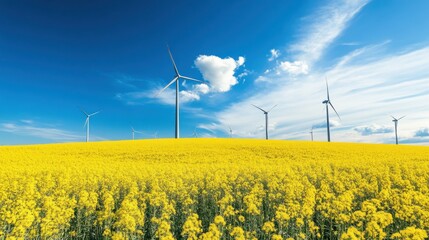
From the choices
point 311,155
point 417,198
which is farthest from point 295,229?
point 311,155

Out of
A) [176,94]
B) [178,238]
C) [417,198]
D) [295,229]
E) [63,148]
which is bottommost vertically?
[178,238]

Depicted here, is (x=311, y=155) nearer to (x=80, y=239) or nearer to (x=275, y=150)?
(x=275, y=150)

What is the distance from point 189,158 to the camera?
107ft

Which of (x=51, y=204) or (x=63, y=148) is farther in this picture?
(x=63, y=148)

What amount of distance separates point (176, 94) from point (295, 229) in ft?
174

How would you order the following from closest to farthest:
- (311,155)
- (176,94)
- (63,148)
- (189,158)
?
(189,158) → (311,155) → (63,148) → (176,94)

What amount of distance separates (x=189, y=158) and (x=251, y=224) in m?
23.4

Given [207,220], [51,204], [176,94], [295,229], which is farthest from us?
[176,94]

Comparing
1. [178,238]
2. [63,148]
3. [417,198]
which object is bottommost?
[178,238]

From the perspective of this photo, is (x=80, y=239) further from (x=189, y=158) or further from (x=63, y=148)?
(x=63, y=148)

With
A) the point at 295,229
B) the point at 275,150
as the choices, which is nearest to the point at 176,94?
the point at 275,150

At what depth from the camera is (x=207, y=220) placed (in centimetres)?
1178

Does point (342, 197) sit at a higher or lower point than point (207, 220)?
higher

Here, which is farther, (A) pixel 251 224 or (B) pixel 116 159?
(B) pixel 116 159
